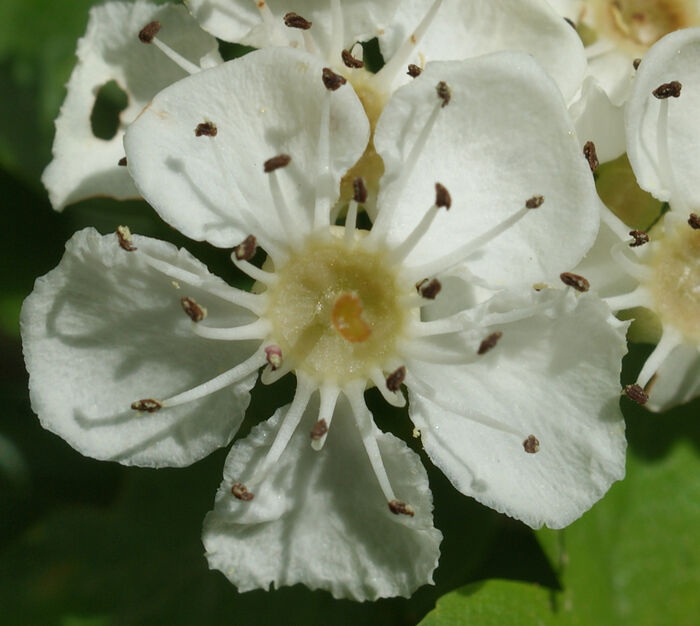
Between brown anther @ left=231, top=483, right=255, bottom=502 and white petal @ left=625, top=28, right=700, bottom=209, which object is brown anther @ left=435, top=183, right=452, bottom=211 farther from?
brown anther @ left=231, top=483, right=255, bottom=502

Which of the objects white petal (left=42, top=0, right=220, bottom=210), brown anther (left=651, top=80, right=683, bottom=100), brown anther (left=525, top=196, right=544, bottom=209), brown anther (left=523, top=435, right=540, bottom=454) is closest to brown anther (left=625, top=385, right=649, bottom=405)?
brown anther (left=523, top=435, right=540, bottom=454)

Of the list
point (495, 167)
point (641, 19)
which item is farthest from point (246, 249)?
point (641, 19)

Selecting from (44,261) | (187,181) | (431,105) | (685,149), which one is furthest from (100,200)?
(685,149)

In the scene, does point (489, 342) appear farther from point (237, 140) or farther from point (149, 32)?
point (149, 32)

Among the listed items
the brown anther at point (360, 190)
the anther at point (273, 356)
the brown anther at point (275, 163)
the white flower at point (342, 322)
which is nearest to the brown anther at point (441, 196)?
the white flower at point (342, 322)

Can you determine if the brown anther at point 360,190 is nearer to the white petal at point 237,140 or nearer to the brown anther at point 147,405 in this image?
the white petal at point 237,140

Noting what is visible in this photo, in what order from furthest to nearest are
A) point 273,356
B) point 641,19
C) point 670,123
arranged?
1. point 641,19
2. point 670,123
3. point 273,356
